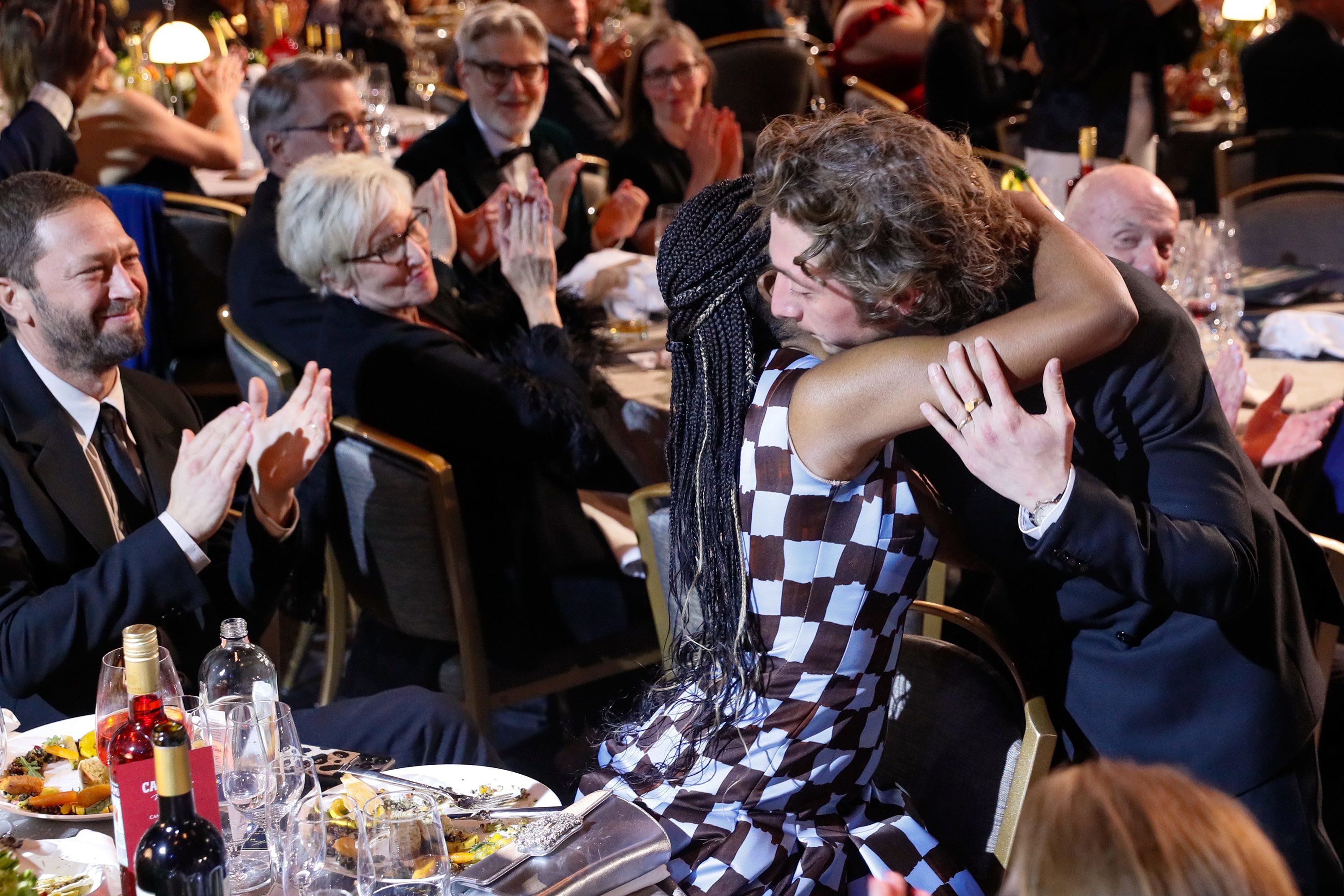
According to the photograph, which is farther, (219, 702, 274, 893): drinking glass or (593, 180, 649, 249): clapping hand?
(593, 180, 649, 249): clapping hand

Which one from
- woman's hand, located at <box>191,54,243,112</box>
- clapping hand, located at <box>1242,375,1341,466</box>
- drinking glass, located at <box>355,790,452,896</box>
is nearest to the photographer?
drinking glass, located at <box>355,790,452,896</box>

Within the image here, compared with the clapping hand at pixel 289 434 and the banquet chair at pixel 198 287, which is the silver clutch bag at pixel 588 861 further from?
the banquet chair at pixel 198 287

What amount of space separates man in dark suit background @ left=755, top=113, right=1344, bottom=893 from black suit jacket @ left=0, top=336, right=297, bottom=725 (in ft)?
3.57

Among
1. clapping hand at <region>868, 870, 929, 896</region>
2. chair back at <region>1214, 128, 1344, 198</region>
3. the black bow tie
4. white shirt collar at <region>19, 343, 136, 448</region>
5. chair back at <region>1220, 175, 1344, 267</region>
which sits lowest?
chair back at <region>1214, 128, 1344, 198</region>

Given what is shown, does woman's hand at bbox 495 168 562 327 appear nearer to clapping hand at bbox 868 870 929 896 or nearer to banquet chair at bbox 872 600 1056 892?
banquet chair at bbox 872 600 1056 892

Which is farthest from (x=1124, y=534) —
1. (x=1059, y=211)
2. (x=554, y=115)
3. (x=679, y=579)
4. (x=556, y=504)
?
(x=554, y=115)

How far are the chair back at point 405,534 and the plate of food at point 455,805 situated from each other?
34.6 inches

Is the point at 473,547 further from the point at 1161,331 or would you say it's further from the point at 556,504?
the point at 1161,331

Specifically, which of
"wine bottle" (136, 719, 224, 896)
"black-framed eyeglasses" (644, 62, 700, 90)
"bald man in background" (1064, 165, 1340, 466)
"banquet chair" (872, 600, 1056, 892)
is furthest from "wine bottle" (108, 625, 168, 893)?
"black-framed eyeglasses" (644, 62, 700, 90)

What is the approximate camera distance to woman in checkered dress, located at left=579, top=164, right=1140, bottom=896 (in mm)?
1548

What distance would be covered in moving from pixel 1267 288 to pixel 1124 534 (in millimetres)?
2328

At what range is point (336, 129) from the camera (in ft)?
11.9

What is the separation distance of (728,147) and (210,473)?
263cm

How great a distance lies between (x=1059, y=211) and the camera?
12.3 feet
